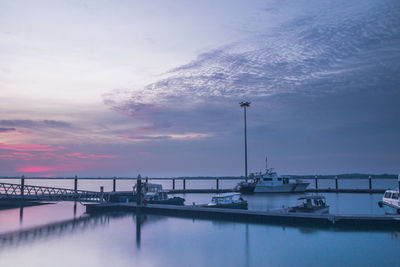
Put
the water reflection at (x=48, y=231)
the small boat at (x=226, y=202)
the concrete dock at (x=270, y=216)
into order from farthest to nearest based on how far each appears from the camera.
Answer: the small boat at (x=226, y=202), the concrete dock at (x=270, y=216), the water reflection at (x=48, y=231)

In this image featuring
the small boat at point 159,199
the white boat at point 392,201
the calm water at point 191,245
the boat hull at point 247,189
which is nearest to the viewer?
the calm water at point 191,245

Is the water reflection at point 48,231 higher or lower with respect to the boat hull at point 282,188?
lower

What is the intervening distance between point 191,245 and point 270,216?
359 inches

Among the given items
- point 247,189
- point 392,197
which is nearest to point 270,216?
point 392,197

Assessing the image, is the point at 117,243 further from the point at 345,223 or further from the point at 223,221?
the point at 345,223

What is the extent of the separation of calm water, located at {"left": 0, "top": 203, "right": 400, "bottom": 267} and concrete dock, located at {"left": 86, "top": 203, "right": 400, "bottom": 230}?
47.0 inches

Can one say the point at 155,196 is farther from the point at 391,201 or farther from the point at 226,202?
the point at 391,201

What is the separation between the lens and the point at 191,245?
21188mm

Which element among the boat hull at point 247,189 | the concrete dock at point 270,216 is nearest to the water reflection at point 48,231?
the concrete dock at point 270,216

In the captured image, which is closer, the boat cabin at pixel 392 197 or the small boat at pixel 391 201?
the small boat at pixel 391 201

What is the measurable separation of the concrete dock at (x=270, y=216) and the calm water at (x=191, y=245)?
119 cm

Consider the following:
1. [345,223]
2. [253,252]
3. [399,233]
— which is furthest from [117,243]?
[399,233]

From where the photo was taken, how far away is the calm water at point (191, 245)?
17672 millimetres

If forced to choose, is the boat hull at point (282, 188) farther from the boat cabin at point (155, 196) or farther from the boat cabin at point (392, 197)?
the boat cabin at point (392, 197)
